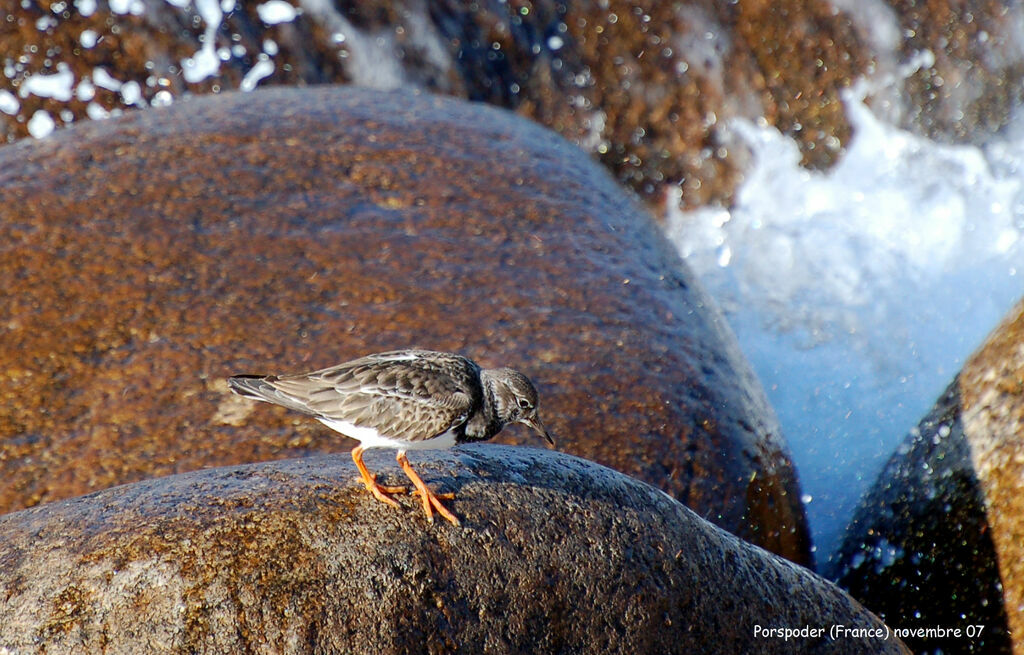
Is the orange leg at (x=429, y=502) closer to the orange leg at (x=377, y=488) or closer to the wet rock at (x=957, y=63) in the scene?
the orange leg at (x=377, y=488)

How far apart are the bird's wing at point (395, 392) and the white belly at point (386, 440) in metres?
0.02

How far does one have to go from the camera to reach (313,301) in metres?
5.53

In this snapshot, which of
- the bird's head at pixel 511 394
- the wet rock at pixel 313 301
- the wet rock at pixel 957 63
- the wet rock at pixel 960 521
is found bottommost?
the wet rock at pixel 313 301

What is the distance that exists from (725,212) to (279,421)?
7.31 metres

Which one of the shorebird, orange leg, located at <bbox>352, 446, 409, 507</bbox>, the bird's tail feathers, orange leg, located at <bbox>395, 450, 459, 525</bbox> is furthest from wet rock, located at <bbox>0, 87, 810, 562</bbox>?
orange leg, located at <bbox>395, 450, 459, 525</bbox>

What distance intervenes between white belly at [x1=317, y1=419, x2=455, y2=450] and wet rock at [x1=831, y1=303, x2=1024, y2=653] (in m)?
2.94

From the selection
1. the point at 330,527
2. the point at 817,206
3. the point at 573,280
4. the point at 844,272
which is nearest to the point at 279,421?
the point at 330,527

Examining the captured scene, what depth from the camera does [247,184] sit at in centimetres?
630

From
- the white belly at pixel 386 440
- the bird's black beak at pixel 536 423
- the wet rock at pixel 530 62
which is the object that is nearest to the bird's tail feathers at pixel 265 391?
the white belly at pixel 386 440

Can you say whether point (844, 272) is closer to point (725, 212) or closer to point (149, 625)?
point (725, 212)

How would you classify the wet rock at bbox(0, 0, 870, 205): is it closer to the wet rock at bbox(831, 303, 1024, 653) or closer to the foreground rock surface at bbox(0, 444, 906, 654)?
the wet rock at bbox(831, 303, 1024, 653)

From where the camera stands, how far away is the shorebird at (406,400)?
3.71 metres

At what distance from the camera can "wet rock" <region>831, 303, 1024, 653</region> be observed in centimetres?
495

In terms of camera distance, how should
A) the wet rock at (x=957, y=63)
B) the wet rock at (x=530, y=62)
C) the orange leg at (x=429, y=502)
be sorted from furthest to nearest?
1. the wet rock at (x=957, y=63)
2. the wet rock at (x=530, y=62)
3. the orange leg at (x=429, y=502)
